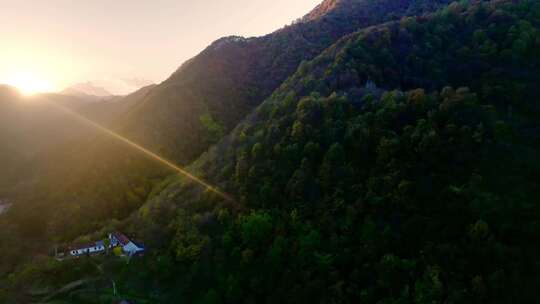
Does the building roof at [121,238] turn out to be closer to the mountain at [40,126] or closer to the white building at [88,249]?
the white building at [88,249]

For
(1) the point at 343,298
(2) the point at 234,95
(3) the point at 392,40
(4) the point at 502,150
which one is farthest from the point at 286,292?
(2) the point at 234,95

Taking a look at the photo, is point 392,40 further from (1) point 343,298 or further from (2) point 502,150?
(1) point 343,298

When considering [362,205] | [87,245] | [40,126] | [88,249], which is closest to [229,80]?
[87,245]

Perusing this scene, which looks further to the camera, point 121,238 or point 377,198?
point 121,238

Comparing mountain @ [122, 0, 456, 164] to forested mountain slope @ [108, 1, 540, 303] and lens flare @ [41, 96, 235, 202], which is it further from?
forested mountain slope @ [108, 1, 540, 303]

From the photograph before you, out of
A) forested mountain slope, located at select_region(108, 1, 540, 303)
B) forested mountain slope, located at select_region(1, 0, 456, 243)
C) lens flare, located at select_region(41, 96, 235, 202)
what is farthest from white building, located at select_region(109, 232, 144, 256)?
forested mountain slope, located at select_region(1, 0, 456, 243)

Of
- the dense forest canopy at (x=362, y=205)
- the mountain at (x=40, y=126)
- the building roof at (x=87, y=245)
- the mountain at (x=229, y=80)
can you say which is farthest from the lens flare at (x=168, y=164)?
the mountain at (x=40, y=126)

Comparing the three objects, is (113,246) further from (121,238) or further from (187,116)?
(187,116)
